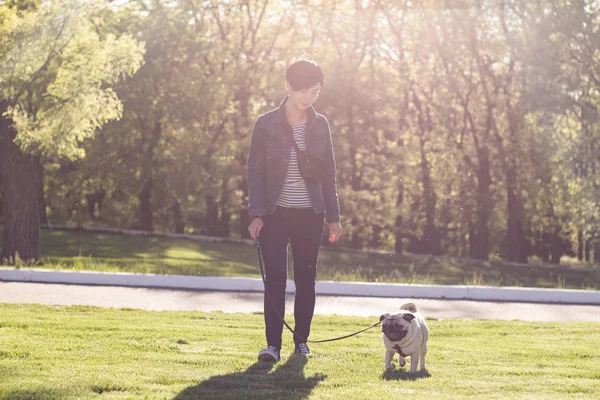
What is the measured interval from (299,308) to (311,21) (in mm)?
30068

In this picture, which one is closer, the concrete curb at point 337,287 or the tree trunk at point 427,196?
the concrete curb at point 337,287

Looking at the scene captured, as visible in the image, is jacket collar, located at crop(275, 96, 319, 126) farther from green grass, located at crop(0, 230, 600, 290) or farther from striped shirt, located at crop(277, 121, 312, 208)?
green grass, located at crop(0, 230, 600, 290)

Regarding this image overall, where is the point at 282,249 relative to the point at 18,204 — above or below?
below

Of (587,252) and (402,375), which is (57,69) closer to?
(402,375)

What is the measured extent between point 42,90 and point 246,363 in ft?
46.2

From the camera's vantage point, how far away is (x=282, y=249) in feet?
20.3

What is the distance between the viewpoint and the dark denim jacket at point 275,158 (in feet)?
20.1

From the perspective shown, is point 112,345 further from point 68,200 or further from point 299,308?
point 68,200

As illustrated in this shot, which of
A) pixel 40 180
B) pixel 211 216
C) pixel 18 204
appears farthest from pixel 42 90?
pixel 211 216

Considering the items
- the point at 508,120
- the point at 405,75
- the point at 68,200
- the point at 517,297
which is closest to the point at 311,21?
the point at 405,75

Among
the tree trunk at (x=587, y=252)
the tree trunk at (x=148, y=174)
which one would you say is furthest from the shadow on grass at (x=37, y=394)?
the tree trunk at (x=587, y=252)

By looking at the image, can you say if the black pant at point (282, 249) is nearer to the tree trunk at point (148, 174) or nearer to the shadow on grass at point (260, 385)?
the shadow on grass at point (260, 385)

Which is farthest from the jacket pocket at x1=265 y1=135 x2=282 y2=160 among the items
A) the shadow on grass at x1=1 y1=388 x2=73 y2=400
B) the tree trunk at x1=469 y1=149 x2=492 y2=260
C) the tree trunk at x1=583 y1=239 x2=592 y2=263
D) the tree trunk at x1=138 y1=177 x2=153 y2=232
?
the tree trunk at x1=583 y1=239 x2=592 y2=263

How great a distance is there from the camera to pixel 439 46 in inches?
1230
